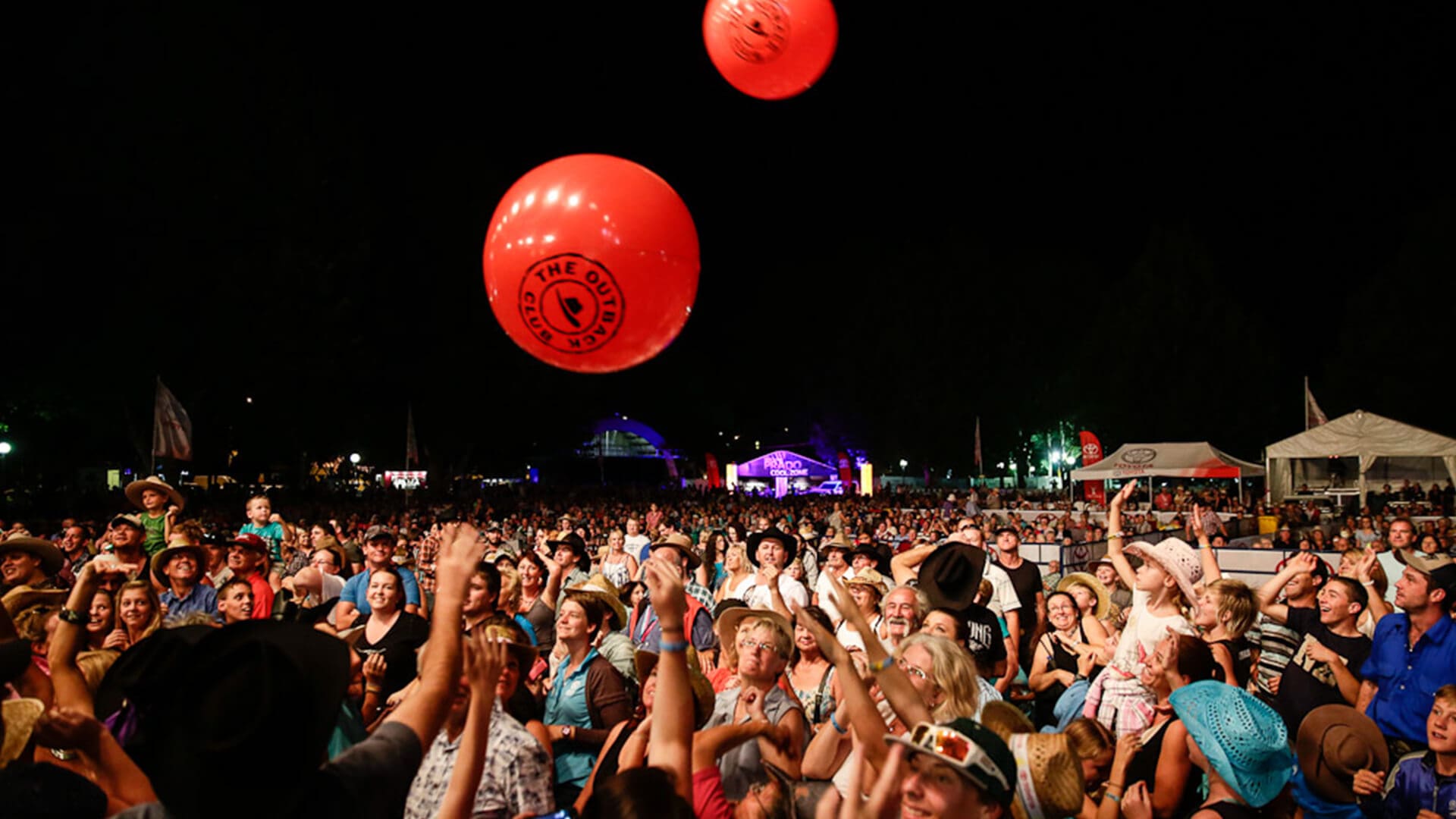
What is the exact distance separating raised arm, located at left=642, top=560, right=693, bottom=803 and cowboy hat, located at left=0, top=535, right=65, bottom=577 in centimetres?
535

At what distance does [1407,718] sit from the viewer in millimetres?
4359

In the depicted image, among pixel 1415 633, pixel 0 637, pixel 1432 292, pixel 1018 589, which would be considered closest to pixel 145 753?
pixel 0 637

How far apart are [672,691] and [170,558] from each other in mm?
5041

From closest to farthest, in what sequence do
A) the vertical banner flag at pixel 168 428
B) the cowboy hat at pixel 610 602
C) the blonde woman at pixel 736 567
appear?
the cowboy hat at pixel 610 602
the blonde woman at pixel 736 567
the vertical banner flag at pixel 168 428

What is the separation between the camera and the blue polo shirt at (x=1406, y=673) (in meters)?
4.35

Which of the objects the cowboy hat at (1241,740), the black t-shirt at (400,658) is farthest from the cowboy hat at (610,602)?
the cowboy hat at (1241,740)

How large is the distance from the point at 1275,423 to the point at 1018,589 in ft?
145

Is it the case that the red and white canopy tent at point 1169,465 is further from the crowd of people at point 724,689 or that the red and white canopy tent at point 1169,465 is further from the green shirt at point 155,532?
the green shirt at point 155,532

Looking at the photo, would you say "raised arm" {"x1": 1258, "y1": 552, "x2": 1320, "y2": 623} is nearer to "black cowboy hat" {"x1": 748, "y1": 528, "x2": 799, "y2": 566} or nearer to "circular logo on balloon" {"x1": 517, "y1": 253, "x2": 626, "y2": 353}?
"black cowboy hat" {"x1": 748, "y1": 528, "x2": 799, "y2": 566}

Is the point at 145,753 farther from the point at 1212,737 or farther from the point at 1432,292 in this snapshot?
the point at 1432,292

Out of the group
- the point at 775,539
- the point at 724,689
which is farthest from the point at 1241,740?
the point at 775,539

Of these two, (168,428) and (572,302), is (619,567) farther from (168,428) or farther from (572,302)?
(168,428)

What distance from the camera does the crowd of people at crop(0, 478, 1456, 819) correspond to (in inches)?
74.1

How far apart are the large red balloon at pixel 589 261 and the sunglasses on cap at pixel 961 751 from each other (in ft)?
8.55
